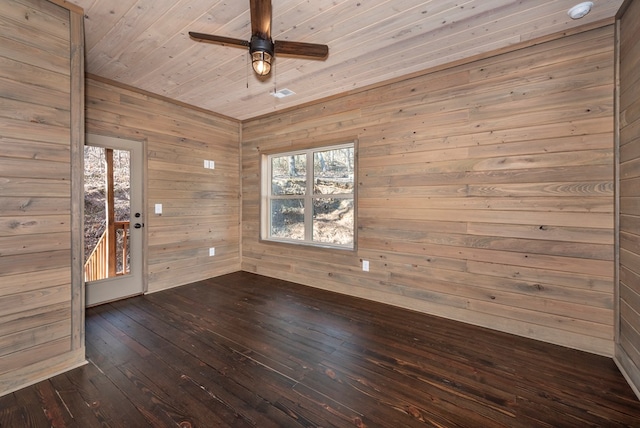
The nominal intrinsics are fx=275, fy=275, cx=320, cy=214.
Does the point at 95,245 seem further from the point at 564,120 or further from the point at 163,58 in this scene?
the point at 564,120

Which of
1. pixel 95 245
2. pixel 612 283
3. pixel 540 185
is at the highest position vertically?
pixel 540 185

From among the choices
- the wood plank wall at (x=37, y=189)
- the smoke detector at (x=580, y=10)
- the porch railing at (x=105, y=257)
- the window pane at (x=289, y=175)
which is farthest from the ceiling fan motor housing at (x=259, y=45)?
the porch railing at (x=105, y=257)

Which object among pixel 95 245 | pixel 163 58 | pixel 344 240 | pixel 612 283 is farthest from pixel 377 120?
pixel 95 245

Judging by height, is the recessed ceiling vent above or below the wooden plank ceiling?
above

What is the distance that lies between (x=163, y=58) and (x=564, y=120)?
3.66m

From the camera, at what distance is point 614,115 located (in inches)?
82.8

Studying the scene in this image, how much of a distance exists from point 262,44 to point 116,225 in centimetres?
284

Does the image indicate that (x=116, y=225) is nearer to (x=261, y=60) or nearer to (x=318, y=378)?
(x=261, y=60)

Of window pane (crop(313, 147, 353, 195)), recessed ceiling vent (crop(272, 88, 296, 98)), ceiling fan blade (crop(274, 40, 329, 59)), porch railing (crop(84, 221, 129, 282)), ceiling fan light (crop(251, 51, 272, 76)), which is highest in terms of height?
recessed ceiling vent (crop(272, 88, 296, 98))

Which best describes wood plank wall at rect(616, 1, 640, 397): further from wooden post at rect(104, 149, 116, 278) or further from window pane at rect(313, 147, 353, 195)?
wooden post at rect(104, 149, 116, 278)

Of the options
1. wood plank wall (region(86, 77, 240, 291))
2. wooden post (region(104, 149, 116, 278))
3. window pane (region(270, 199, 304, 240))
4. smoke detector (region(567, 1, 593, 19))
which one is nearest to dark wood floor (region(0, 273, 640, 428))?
wooden post (region(104, 149, 116, 278))

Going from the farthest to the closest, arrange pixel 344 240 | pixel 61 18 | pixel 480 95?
pixel 344 240, pixel 480 95, pixel 61 18

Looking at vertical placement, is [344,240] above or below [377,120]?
below

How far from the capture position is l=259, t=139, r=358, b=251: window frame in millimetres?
3568
